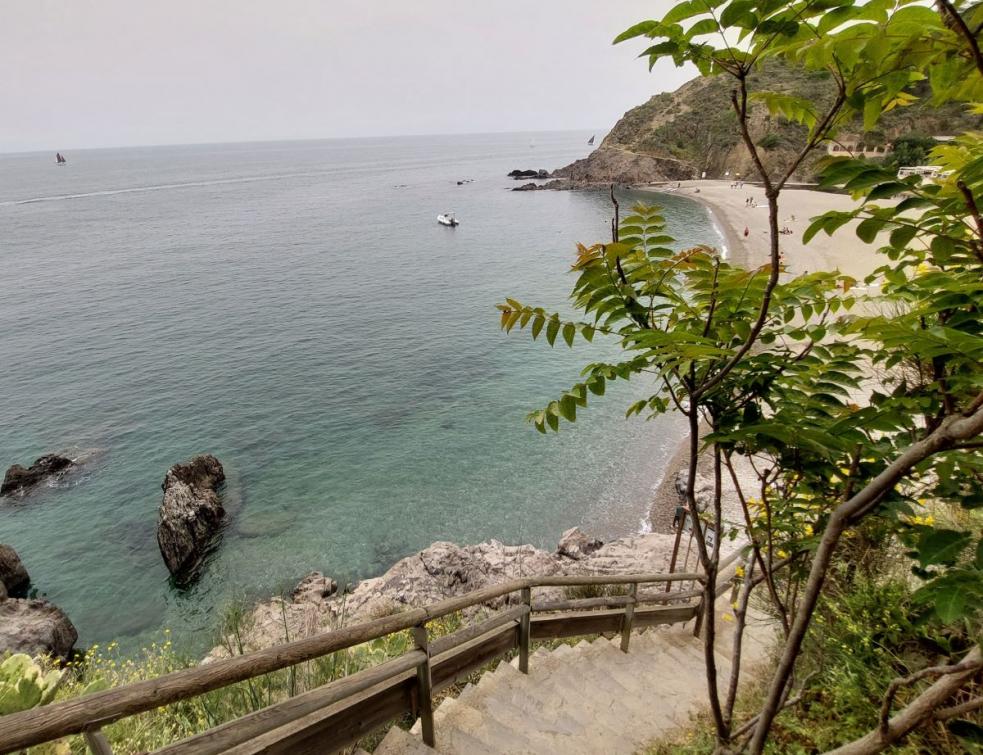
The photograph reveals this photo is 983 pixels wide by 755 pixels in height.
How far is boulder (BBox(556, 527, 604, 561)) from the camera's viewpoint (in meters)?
15.2

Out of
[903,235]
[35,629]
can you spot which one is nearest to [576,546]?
[35,629]

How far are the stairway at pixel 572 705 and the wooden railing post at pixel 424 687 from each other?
0.28 feet

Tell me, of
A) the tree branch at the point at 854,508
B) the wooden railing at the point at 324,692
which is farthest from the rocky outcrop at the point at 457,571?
the tree branch at the point at 854,508

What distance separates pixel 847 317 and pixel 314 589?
1570cm

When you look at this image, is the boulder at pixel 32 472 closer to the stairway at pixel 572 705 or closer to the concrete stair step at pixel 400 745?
the stairway at pixel 572 705

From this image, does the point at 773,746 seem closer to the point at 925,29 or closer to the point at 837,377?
the point at 837,377

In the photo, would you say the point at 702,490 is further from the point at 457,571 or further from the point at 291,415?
the point at 291,415

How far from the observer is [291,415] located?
24.5m

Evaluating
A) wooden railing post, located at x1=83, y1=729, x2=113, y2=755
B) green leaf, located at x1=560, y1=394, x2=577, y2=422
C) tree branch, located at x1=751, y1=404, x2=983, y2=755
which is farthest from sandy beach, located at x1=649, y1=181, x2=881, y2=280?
wooden railing post, located at x1=83, y1=729, x2=113, y2=755

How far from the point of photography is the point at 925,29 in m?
1.32

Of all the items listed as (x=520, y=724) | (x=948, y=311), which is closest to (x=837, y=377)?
(x=948, y=311)

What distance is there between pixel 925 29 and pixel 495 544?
50.5 ft

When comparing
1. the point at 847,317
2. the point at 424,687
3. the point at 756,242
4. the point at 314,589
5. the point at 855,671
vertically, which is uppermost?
the point at 847,317

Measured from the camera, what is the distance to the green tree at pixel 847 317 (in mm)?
1484
